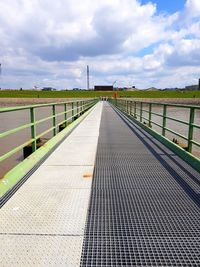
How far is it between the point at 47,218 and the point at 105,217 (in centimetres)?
76

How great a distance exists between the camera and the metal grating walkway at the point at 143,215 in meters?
2.98

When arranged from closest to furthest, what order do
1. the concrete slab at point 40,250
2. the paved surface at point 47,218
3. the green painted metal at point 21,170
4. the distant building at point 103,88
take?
the concrete slab at point 40,250 < the paved surface at point 47,218 < the green painted metal at point 21,170 < the distant building at point 103,88

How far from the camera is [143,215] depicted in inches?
153

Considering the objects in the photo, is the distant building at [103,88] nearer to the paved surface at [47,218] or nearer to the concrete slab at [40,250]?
the paved surface at [47,218]

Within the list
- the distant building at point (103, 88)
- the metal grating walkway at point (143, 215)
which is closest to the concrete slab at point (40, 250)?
the metal grating walkway at point (143, 215)

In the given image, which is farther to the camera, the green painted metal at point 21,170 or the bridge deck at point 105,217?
the green painted metal at point 21,170

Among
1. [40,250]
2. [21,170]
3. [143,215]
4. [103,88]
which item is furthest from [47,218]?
[103,88]

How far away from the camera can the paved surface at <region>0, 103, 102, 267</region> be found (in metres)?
2.93

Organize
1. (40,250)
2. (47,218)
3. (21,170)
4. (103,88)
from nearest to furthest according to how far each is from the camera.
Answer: (40,250) → (47,218) → (21,170) → (103,88)

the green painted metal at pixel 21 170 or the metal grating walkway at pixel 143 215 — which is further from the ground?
the green painted metal at pixel 21 170

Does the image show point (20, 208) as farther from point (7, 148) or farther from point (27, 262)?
point (7, 148)

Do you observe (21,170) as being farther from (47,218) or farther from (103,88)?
(103,88)

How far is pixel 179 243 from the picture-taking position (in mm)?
3195

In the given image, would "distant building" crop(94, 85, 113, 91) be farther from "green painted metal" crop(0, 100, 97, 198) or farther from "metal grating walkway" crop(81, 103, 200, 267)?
"metal grating walkway" crop(81, 103, 200, 267)
